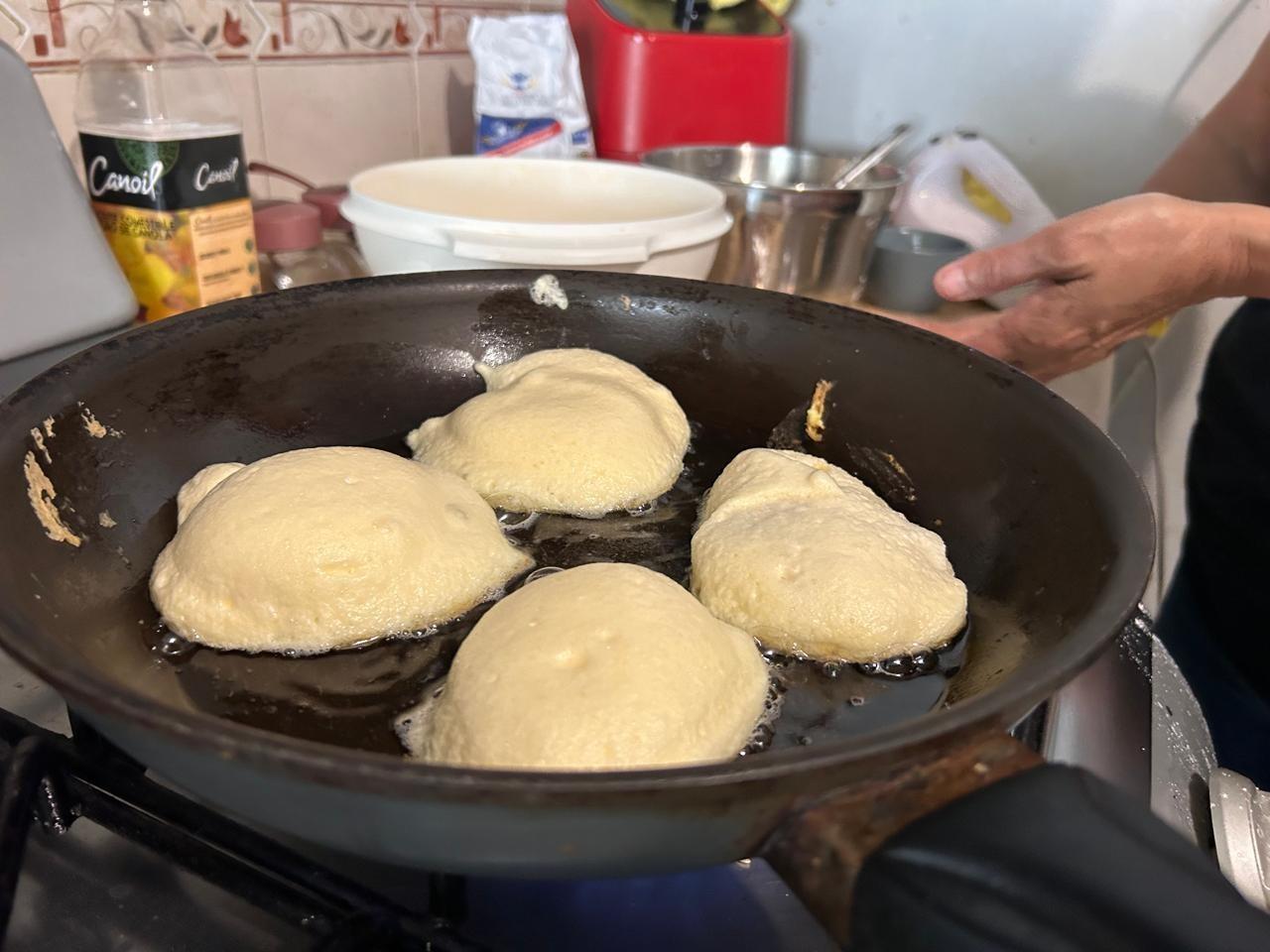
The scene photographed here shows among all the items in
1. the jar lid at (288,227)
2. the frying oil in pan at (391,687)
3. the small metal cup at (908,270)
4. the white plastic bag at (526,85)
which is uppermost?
the white plastic bag at (526,85)

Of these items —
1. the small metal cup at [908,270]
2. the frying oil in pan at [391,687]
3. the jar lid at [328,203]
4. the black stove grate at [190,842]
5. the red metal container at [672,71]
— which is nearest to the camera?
the black stove grate at [190,842]

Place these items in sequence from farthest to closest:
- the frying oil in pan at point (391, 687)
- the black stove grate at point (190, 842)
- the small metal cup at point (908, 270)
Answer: the small metal cup at point (908, 270) → the frying oil in pan at point (391, 687) → the black stove grate at point (190, 842)

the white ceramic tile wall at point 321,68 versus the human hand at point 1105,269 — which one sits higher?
the white ceramic tile wall at point 321,68

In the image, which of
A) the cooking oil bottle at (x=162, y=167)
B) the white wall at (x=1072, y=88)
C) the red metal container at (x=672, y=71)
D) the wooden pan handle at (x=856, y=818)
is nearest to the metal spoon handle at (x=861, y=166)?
the red metal container at (x=672, y=71)

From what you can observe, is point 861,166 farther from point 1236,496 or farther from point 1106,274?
point 1236,496

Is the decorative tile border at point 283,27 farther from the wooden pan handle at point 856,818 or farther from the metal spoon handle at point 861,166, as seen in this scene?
the wooden pan handle at point 856,818

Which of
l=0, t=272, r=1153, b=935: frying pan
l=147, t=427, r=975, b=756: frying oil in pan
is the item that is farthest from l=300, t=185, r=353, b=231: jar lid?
l=147, t=427, r=975, b=756: frying oil in pan
